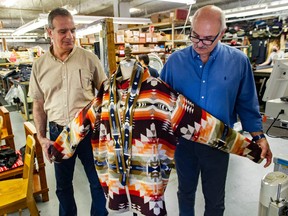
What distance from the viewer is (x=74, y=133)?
1.37 m

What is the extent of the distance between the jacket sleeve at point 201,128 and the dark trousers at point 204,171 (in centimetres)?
18

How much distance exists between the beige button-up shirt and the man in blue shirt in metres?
0.57

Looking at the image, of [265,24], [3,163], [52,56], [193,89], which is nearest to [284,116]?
A: [193,89]

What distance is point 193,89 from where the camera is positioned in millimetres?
1384

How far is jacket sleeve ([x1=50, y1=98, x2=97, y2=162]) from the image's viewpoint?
4.24 feet

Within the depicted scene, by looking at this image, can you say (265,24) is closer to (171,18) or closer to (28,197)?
(171,18)

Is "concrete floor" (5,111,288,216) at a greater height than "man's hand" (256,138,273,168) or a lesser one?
lesser

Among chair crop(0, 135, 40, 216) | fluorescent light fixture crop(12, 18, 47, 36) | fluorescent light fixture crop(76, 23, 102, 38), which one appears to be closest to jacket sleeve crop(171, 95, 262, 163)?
chair crop(0, 135, 40, 216)

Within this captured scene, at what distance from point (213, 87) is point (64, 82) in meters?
0.99

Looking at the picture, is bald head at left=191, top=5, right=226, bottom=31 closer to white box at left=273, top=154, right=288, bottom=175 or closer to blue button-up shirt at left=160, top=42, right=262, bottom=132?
blue button-up shirt at left=160, top=42, right=262, bottom=132

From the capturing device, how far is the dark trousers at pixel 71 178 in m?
1.74

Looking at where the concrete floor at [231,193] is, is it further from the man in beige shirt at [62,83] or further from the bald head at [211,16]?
the bald head at [211,16]

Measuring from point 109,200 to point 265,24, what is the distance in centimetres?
1031

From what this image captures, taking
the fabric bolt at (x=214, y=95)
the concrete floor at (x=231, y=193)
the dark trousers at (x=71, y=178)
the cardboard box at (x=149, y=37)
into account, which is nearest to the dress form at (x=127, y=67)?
the fabric bolt at (x=214, y=95)
